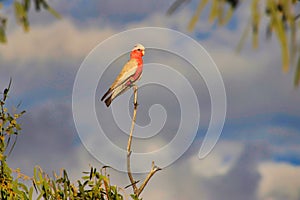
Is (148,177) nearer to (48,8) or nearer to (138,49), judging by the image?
(48,8)

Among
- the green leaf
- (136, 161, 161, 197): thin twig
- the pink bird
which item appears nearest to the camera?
the green leaf

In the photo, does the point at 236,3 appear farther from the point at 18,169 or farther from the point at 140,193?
the point at 18,169

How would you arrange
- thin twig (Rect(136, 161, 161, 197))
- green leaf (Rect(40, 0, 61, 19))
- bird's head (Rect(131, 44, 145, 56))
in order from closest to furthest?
green leaf (Rect(40, 0, 61, 19))
thin twig (Rect(136, 161, 161, 197))
bird's head (Rect(131, 44, 145, 56))

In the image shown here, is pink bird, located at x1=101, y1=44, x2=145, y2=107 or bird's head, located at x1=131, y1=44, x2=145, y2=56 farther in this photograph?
bird's head, located at x1=131, y1=44, x2=145, y2=56

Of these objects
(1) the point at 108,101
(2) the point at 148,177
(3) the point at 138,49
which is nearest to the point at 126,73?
(1) the point at 108,101

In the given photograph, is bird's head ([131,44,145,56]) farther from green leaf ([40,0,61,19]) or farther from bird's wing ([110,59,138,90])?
green leaf ([40,0,61,19])

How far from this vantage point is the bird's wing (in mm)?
17562

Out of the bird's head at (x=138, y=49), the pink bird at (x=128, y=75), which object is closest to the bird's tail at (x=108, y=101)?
the pink bird at (x=128, y=75)

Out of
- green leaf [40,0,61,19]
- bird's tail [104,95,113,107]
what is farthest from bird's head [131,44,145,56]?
green leaf [40,0,61,19]

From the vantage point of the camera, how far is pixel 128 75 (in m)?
18.3

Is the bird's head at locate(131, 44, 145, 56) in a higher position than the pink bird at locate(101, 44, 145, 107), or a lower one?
higher

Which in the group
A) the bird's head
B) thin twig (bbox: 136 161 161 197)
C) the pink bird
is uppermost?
the bird's head

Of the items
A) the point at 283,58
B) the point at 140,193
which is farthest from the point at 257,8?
the point at 140,193

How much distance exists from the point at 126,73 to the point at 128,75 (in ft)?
0.26
